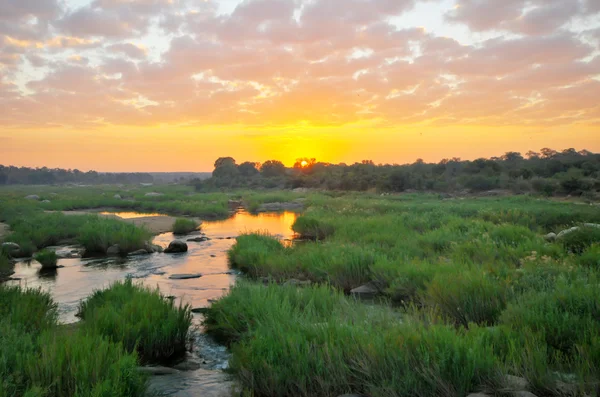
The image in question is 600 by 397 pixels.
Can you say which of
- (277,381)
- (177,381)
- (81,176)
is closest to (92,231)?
(177,381)

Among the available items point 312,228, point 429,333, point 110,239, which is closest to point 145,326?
point 429,333

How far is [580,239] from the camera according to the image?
1273 centimetres

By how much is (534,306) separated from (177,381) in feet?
18.4

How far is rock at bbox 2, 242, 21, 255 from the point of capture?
1840 cm

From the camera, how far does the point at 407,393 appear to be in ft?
16.2

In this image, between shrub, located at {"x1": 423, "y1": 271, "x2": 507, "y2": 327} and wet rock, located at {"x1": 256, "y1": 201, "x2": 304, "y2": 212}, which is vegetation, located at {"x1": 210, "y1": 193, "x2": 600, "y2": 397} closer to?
shrub, located at {"x1": 423, "y1": 271, "x2": 507, "y2": 327}

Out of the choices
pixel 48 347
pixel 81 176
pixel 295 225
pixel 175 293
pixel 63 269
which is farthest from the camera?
pixel 81 176

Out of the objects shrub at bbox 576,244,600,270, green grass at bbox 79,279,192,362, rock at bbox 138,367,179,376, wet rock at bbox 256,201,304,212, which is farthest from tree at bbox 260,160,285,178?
rock at bbox 138,367,179,376

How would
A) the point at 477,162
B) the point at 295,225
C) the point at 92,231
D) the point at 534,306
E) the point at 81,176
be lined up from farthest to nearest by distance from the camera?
the point at 81,176, the point at 477,162, the point at 295,225, the point at 92,231, the point at 534,306

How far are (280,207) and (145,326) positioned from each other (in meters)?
42.3

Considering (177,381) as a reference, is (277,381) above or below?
above

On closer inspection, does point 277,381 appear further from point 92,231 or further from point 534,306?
point 92,231

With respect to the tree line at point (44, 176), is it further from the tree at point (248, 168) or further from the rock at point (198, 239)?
the rock at point (198, 239)

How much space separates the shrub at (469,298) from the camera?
773cm
